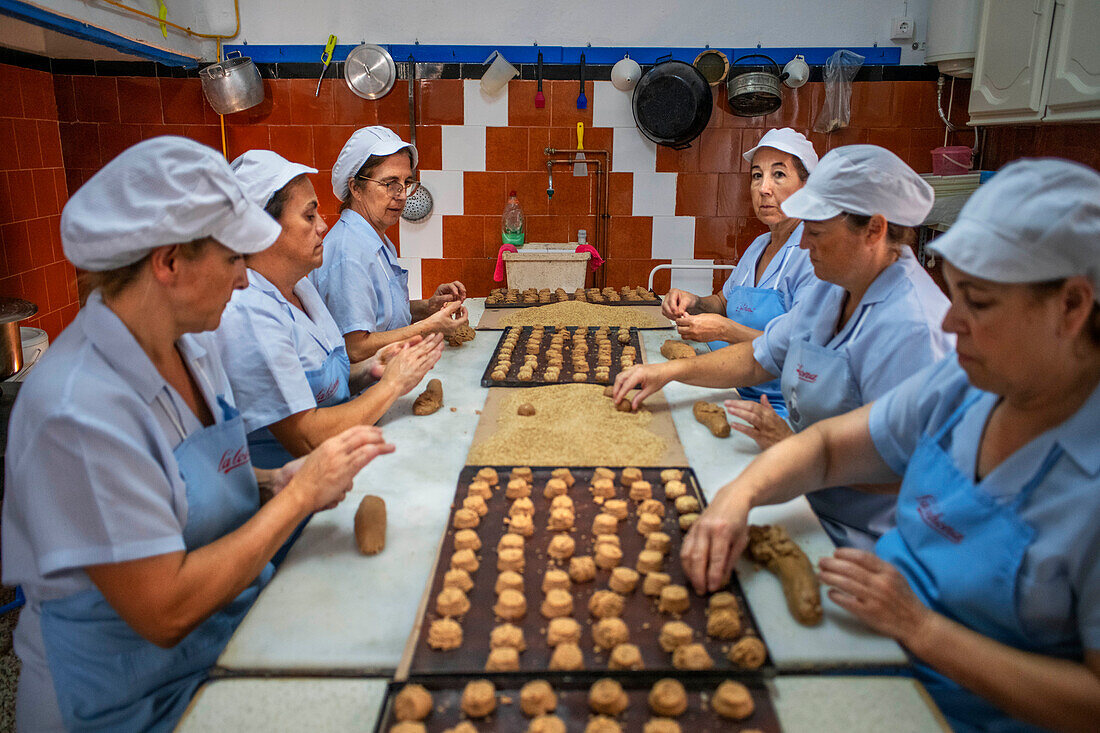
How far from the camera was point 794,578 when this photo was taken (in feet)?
4.63

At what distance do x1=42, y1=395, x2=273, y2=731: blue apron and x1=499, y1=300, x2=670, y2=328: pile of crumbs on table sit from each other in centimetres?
219

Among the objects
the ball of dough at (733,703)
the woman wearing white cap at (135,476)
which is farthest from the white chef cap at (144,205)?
the ball of dough at (733,703)

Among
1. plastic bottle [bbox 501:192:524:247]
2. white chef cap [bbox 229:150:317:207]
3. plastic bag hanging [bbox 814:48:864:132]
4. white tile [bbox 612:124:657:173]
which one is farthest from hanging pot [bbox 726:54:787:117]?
white chef cap [bbox 229:150:317:207]

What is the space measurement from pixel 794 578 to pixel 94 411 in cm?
130

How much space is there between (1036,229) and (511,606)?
1.06 metres

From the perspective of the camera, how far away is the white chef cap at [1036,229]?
3.63ft

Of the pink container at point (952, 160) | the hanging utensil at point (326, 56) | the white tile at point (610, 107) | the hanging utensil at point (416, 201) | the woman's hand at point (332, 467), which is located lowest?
the woman's hand at point (332, 467)

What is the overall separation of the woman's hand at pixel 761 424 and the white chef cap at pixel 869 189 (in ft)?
1.80

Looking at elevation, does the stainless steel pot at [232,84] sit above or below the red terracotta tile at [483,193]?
above

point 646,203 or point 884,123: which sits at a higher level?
point 884,123

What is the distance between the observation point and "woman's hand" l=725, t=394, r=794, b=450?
6.87 ft

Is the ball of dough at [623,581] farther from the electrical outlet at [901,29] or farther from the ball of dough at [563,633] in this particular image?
the electrical outlet at [901,29]

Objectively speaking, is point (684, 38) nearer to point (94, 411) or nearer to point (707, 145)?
point (707, 145)

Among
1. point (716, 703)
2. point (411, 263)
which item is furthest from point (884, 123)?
point (716, 703)
